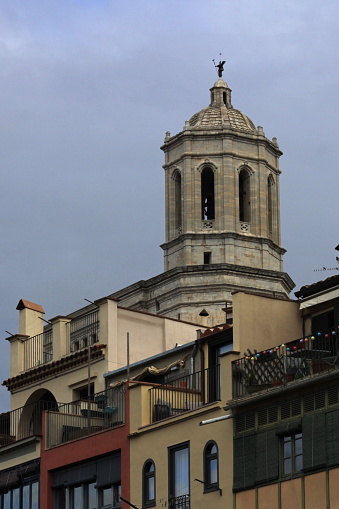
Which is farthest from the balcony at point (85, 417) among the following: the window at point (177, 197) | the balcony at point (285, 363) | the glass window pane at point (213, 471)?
the window at point (177, 197)

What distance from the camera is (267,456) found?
4647cm

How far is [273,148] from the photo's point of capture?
132 m

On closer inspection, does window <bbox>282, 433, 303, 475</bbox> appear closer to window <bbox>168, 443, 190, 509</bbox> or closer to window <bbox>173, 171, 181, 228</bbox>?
window <bbox>168, 443, 190, 509</bbox>

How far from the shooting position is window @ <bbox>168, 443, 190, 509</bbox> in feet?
160

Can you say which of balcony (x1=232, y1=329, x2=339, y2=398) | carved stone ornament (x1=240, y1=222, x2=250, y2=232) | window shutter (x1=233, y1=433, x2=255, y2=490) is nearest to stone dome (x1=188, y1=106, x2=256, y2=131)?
carved stone ornament (x1=240, y1=222, x2=250, y2=232)

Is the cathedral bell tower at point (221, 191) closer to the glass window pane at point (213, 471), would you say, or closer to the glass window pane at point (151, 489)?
the glass window pane at point (151, 489)

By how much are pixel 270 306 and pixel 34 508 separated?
982 cm

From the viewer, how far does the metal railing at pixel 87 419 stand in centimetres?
5428

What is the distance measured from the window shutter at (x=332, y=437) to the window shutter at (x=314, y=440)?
13cm

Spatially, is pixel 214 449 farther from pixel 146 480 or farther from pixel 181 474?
pixel 146 480

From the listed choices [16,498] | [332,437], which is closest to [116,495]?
[16,498]

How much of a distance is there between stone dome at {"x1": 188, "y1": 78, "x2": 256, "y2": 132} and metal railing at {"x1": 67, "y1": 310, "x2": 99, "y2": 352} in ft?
219

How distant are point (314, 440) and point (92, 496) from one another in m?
10.2

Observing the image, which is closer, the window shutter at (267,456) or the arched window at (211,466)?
the window shutter at (267,456)
